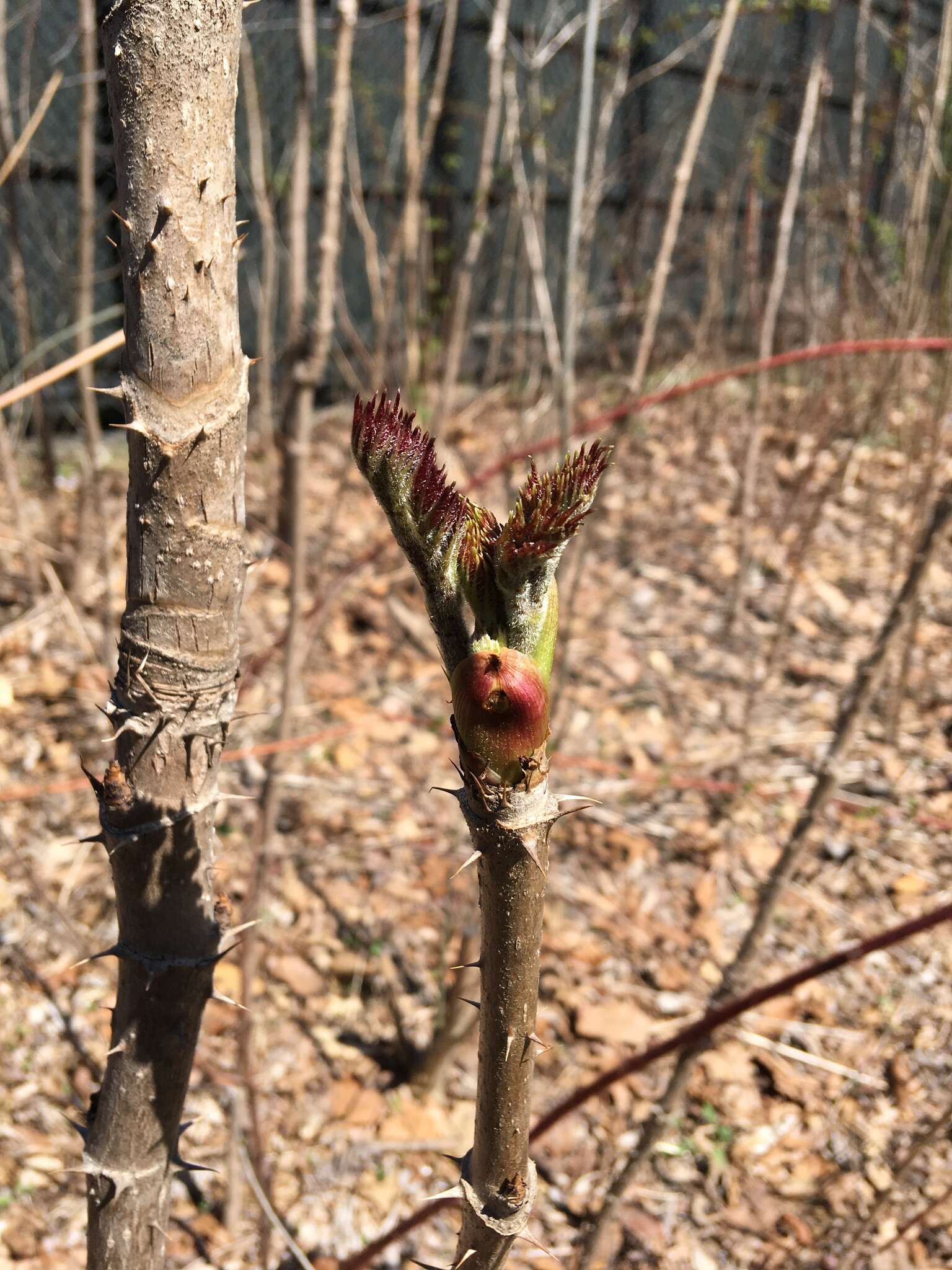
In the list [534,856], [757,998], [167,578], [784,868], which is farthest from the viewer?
[784,868]

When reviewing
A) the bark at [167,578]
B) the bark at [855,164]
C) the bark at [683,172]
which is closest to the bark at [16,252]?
the bark at [683,172]

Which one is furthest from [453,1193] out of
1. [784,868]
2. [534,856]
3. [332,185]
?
[332,185]

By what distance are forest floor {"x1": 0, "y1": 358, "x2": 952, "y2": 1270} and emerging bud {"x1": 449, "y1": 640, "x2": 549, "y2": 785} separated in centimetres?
99

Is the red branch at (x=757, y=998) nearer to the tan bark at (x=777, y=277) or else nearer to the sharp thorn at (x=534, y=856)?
the sharp thorn at (x=534, y=856)

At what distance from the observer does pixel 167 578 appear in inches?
32.3

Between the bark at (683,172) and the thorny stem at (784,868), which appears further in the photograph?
the bark at (683,172)

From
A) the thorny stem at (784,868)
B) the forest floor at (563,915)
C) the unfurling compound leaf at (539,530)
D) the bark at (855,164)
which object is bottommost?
the forest floor at (563,915)

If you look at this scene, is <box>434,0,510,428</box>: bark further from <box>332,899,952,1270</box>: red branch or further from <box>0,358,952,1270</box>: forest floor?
<box>332,899,952,1270</box>: red branch

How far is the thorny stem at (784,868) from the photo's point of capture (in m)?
1.47

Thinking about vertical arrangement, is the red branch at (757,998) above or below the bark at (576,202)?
below

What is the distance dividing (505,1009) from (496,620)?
0.85 ft

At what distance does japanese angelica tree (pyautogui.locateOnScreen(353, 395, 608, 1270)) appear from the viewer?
19.5 inches

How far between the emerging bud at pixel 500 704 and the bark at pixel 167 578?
352 millimetres

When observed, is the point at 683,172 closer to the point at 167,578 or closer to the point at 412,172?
the point at 412,172
